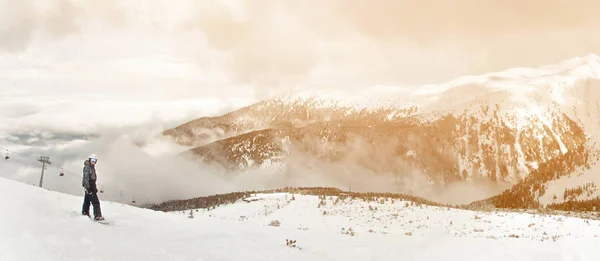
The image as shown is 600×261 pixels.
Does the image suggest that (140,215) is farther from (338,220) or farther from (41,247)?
(338,220)

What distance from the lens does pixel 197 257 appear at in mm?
13523

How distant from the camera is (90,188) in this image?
17703 millimetres

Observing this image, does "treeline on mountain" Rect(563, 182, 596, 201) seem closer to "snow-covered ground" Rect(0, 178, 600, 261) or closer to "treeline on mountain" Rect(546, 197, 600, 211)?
"treeline on mountain" Rect(546, 197, 600, 211)

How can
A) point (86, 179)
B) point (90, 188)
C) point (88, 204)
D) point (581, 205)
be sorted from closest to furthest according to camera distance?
point (88, 204), point (90, 188), point (86, 179), point (581, 205)

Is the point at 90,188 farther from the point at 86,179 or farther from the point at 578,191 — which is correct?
the point at 578,191

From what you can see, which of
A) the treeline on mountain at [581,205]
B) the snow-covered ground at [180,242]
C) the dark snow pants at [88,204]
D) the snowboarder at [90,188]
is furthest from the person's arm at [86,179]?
the treeline on mountain at [581,205]

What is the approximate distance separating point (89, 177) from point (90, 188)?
0.64 meters

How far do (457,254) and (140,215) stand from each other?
45.6 ft

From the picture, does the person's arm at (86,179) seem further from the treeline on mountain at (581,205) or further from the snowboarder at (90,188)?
the treeline on mountain at (581,205)

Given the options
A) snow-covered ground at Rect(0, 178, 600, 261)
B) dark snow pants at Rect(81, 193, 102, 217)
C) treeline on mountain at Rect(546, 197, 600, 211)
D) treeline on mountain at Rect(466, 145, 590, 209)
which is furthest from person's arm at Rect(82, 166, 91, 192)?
treeline on mountain at Rect(466, 145, 590, 209)

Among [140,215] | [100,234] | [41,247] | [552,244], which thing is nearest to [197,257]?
[100,234]

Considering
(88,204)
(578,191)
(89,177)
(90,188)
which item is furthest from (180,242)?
(578,191)

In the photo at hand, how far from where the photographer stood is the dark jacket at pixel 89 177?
17797mm

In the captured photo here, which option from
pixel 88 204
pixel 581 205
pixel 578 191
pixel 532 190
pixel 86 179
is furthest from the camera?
pixel 532 190
